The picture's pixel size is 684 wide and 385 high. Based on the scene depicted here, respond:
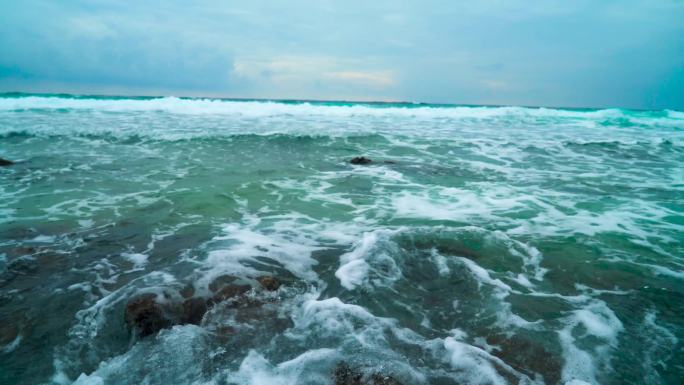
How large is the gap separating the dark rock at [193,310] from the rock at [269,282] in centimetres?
62

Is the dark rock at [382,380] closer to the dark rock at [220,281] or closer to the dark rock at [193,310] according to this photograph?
the dark rock at [193,310]

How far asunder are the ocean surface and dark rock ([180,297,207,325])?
0.05 meters

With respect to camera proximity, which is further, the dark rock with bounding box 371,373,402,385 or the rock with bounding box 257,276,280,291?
the rock with bounding box 257,276,280,291

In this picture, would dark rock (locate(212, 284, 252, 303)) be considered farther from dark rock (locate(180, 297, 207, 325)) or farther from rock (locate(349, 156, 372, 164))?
rock (locate(349, 156, 372, 164))

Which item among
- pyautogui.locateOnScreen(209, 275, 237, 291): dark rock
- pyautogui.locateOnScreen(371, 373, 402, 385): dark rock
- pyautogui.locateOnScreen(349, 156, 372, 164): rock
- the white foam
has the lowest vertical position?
the white foam

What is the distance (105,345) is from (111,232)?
2.82 metres

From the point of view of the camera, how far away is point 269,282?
13.7 feet

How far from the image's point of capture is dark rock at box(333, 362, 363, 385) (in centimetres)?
284

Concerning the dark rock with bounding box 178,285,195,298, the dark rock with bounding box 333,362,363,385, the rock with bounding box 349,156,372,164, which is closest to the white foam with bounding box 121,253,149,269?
the dark rock with bounding box 178,285,195,298

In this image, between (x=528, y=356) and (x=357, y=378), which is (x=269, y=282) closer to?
(x=357, y=378)

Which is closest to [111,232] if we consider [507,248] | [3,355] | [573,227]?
[3,355]

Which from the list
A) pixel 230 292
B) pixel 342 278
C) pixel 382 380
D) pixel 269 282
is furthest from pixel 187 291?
pixel 382 380

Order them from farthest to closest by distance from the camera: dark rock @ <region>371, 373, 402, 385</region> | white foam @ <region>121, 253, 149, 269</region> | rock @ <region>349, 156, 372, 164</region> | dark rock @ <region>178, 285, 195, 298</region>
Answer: rock @ <region>349, 156, 372, 164</region> < white foam @ <region>121, 253, 149, 269</region> < dark rock @ <region>178, 285, 195, 298</region> < dark rock @ <region>371, 373, 402, 385</region>

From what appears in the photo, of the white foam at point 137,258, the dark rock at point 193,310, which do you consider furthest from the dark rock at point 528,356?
the white foam at point 137,258
